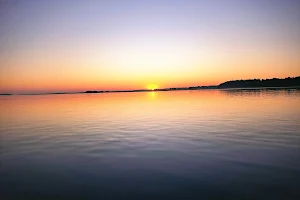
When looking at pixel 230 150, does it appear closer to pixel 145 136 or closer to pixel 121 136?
pixel 145 136

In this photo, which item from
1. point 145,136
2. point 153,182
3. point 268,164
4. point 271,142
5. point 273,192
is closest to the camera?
point 273,192

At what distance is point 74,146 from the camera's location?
16.1 m

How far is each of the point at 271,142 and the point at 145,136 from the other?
921 centimetres

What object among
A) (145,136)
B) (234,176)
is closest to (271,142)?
(234,176)

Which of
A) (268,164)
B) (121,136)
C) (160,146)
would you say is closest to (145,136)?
(121,136)

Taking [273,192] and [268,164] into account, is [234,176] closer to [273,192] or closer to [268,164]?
[273,192]

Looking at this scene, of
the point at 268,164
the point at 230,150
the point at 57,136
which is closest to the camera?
the point at 268,164

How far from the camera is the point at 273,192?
26.3ft

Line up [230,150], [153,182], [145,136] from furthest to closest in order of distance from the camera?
[145,136]
[230,150]
[153,182]

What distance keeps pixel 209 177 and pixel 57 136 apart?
48.8 feet

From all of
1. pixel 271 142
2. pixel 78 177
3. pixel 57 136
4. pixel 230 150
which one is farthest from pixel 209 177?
pixel 57 136

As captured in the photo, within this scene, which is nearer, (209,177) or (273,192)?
(273,192)

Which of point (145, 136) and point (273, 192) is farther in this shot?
point (145, 136)

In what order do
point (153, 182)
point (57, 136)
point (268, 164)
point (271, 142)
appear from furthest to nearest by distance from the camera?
point (57, 136)
point (271, 142)
point (268, 164)
point (153, 182)
